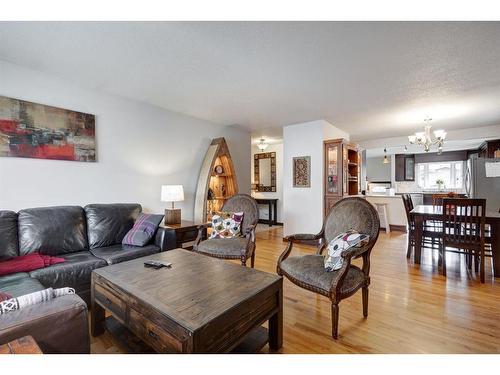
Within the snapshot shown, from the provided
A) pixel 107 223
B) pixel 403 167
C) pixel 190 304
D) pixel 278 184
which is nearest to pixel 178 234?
pixel 107 223

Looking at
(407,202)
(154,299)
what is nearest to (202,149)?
(154,299)

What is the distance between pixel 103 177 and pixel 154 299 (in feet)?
7.68

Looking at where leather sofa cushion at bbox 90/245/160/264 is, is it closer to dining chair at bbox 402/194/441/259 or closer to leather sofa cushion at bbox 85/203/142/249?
leather sofa cushion at bbox 85/203/142/249

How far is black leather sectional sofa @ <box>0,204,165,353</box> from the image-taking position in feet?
3.30

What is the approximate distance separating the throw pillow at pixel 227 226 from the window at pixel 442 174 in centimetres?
819

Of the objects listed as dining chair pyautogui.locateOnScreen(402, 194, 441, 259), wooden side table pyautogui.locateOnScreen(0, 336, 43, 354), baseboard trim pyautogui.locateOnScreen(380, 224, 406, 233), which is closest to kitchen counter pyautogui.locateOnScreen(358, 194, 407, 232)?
baseboard trim pyautogui.locateOnScreen(380, 224, 406, 233)

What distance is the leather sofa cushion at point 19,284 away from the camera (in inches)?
60.1

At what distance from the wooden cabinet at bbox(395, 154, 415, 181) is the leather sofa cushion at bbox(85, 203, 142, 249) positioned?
857 cm

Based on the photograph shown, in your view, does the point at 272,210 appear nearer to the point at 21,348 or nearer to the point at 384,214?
the point at 384,214

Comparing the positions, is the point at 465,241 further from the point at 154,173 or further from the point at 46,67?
the point at 46,67

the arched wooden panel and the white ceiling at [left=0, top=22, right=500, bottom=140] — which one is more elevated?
the white ceiling at [left=0, top=22, right=500, bottom=140]

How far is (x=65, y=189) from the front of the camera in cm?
270

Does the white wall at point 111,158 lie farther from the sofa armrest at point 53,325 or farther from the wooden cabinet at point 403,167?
the wooden cabinet at point 403,167
